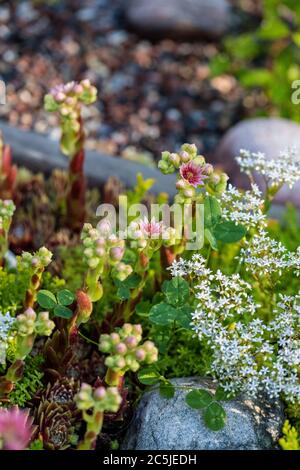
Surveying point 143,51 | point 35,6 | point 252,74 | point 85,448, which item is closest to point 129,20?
point 143,51

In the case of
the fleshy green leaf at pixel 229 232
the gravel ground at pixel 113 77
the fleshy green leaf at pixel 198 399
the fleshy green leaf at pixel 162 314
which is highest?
the fleshy green leaf at pixel 229 232

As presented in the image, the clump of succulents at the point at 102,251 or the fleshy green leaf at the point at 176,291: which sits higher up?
the clump of succulents at the point at 102,251

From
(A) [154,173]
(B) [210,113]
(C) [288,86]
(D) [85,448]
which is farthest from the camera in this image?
(B) [210,113]

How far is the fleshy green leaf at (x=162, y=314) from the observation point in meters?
1.90

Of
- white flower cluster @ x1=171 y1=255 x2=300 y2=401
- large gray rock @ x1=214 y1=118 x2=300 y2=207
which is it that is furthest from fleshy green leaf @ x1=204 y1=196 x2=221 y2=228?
large gray rock @ x1=214 y1=118 x2=300 y2=207

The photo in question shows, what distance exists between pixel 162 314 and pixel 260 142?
158cm

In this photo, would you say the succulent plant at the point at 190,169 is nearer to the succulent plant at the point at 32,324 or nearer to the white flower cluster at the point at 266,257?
the white flower cluster at the point at 266,257

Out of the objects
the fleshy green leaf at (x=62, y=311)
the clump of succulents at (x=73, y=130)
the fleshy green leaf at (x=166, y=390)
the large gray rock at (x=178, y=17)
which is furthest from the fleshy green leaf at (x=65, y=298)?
the large gray rock at (x=178, y=17)

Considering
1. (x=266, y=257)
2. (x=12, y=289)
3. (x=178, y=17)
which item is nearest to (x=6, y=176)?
(x=12, y=289)

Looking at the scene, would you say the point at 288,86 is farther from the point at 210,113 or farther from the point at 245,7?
the point at 245,7

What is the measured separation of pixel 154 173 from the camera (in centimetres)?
316

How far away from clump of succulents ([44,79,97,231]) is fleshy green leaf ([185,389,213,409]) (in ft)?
2.98

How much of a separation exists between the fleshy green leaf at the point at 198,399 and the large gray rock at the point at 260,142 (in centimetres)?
150

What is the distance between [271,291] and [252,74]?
1.90m
